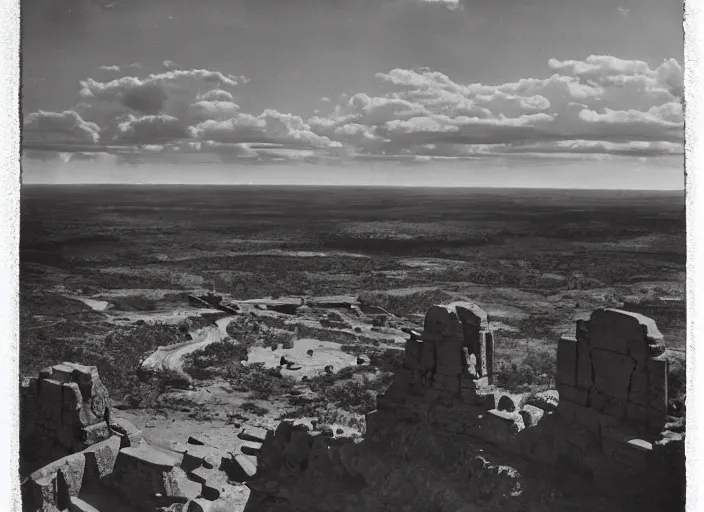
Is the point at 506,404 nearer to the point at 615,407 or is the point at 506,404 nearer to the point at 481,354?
the point at 481,354

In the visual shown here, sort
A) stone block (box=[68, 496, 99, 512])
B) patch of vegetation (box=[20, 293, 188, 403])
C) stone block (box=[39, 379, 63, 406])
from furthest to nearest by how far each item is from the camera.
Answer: patch of vegetation (box=[20, 293, 188, 403]), stone block (box=[39, 379, 63, 406]), stone block (box=[68, 496, 99, 512])

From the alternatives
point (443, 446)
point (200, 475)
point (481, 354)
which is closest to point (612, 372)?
point (481, 354)

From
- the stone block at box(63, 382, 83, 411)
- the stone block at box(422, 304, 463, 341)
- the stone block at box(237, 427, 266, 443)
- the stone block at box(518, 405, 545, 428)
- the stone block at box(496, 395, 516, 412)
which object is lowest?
the stone block at box(237, 427, 266, 443)

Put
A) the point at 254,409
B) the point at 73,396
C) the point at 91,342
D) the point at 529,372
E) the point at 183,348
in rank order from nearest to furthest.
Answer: the point at 73,396
the point at 254,409
the point at 529,372
the point at 91,342
the point at 183,348

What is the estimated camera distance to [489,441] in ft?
20.4

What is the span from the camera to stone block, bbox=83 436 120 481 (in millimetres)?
7371

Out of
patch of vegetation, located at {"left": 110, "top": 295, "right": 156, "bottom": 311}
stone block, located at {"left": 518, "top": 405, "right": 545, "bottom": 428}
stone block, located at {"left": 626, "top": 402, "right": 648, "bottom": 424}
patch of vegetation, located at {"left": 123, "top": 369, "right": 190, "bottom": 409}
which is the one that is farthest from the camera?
patch of vegetation, located at {"left": 110, "top": 295, "right": 156, "bottom": 311}

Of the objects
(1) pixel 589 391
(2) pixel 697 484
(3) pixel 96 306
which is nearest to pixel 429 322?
(1) pixel 589 391

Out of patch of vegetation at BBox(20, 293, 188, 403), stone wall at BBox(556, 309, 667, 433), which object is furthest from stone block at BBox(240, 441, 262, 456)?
stone wall at BBox(556, 309, 667, 433)

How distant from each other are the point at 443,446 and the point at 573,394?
4.91 feet

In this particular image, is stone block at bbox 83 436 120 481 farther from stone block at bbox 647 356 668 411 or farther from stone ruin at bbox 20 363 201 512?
stone block at bbox 647 356 668 411

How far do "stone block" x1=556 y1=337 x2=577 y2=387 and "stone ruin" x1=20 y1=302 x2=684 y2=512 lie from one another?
11 millimetres

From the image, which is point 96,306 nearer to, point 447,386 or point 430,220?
point 430,220

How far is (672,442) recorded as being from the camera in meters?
5.01
